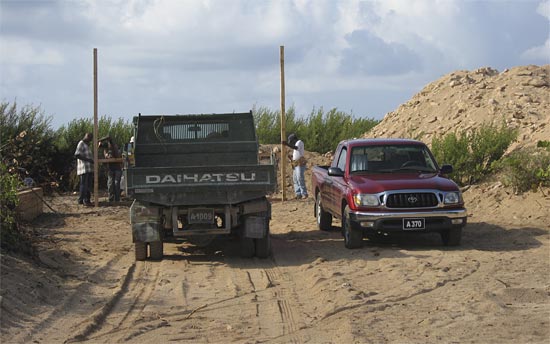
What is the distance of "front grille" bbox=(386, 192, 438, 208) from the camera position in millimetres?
13664

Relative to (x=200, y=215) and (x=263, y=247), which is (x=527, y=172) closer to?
(x=263, y=247)

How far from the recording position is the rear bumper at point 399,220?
13.6 m

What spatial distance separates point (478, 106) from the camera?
26953mm

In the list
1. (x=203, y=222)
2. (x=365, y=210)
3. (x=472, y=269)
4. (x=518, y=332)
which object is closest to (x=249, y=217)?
(x=203, y=222)

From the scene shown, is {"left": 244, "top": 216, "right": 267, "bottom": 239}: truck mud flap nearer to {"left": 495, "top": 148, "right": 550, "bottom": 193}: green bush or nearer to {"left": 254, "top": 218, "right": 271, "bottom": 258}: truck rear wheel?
{"left": 254, "top": 218, "right": 271, "bottom": 258}: truck rear wheel

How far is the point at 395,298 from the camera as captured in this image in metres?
9.91

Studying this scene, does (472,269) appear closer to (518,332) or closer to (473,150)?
(518,332)

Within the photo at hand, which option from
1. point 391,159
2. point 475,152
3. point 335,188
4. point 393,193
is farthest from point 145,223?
point 475,152

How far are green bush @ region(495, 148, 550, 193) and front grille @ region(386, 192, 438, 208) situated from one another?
5546 millimetres

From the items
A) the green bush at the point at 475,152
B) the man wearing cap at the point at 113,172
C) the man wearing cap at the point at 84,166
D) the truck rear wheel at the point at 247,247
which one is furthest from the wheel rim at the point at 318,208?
the man wearing cap at the point at 113,172

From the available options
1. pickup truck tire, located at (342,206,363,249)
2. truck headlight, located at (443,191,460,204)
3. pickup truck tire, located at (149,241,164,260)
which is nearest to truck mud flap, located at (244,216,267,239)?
pickup truck tire, located at (149,241,164,260)

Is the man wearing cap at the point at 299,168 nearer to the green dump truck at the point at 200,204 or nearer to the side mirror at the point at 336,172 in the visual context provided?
the side mirror at the point at 336,172

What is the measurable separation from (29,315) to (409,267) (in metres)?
5.42

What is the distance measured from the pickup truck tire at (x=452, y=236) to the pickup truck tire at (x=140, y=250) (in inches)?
192
